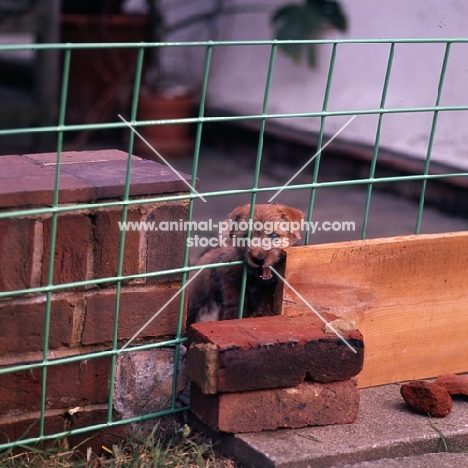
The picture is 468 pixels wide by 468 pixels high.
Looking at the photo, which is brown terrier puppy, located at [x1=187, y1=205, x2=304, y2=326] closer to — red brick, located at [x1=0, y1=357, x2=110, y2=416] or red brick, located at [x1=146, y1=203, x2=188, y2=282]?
red brick, located at [x1=146, y1=203, x2=188, y2=282]

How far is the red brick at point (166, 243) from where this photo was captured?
3004 millimetres

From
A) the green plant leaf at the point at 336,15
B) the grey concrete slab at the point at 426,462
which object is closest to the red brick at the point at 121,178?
the grey concrete slab at the point at 426,462

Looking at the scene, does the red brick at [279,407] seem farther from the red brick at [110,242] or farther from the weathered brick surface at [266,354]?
the red brick at [110,242]

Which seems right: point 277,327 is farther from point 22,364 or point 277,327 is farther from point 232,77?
point 232,77

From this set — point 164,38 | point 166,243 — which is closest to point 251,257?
point 166,243

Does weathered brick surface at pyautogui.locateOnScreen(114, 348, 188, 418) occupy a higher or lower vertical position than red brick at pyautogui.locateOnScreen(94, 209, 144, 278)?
lower

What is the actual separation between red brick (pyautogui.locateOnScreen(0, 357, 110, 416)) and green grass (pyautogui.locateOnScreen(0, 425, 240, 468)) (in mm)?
143

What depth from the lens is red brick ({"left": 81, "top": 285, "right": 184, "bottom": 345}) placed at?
9.66 feet

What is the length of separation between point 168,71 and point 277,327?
6390mm

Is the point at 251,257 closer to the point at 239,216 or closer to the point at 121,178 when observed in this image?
the point at 239,216

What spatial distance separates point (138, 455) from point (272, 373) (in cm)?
52

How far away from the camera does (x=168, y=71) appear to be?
9.07 metres

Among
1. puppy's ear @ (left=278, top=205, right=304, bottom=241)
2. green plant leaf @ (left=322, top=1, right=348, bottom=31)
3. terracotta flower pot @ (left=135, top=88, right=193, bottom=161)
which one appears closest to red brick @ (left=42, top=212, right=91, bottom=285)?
puppy's ear @ (left=278, top=205, right=304, bottom=241)

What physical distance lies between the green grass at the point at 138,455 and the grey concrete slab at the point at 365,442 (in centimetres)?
11
